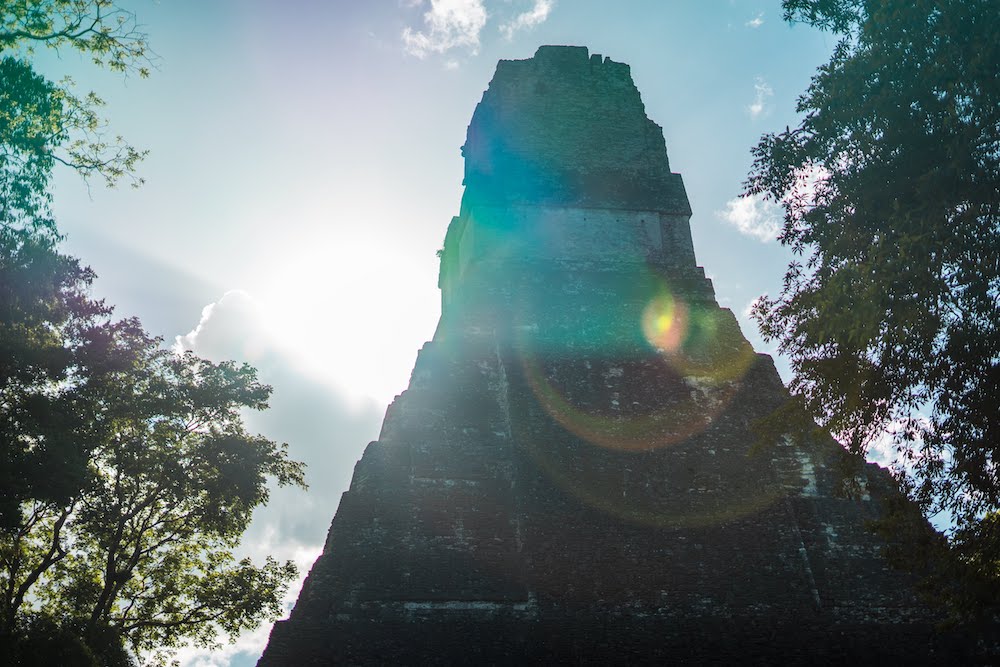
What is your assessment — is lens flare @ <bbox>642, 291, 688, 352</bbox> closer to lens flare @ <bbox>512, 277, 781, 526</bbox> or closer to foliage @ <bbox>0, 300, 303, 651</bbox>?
lens flare @ <bbox>512, 277, 781, 526</bbox>

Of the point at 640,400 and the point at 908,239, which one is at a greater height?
the point at 640,400

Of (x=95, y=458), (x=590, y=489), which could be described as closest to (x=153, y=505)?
(x=95, y=458)

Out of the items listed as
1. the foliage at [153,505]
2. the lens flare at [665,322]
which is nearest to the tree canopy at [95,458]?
the foliage at [153,505]

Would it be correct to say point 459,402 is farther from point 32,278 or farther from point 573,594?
point 32,278

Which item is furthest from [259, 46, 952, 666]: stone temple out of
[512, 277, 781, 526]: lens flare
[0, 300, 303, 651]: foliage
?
[0, 300, 303, 651]: foliage

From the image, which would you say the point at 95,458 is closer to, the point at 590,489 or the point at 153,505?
the point at 153,505

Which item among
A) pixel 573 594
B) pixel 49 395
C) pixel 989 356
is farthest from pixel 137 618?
pixel 989 356

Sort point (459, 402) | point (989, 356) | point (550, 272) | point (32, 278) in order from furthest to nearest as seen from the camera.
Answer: point (550, 272) → point (459, 402) → point (32, 278) → point (989, 356)

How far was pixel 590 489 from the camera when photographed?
1156cm

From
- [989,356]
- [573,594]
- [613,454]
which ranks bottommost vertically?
[573,594]

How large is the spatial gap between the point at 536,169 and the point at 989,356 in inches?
427

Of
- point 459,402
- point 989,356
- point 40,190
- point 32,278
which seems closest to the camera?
point 989,356

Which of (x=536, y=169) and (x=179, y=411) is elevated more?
(x=536, y=169)

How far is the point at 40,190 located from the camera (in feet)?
33.2
